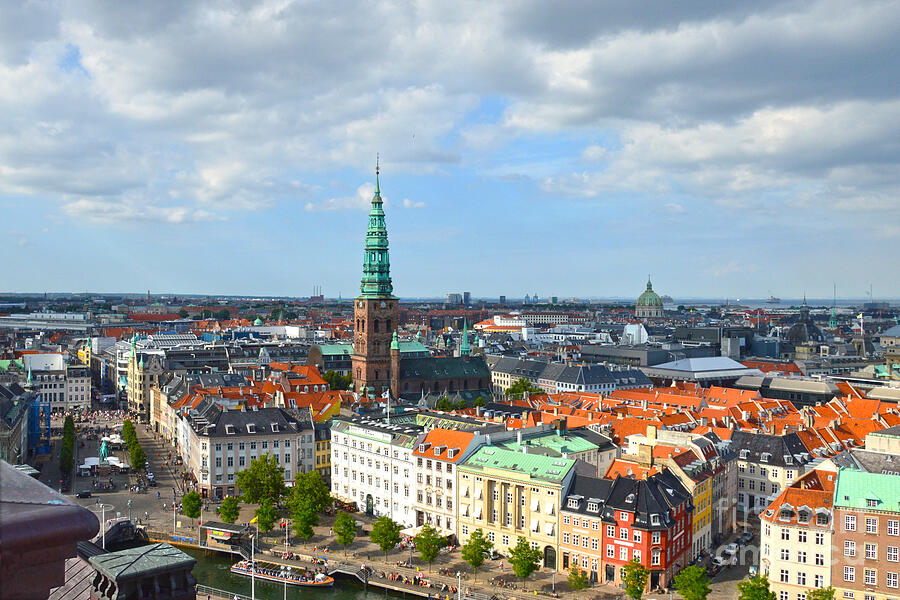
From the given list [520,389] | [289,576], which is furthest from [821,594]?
[520,389]

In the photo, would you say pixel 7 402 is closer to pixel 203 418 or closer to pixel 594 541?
pixel 203 418

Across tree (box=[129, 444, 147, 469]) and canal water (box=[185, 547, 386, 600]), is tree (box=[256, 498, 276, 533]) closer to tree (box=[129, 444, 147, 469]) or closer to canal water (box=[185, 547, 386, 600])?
canal water (box=[185, 547, 386, 600])

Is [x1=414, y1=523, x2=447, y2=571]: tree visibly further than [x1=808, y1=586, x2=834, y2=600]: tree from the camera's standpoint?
Yes

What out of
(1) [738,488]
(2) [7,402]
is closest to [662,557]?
(1) [738,488]

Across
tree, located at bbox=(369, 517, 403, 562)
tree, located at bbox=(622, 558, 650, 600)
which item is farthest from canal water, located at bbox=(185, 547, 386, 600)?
tree, located at bbox=(622, 558, 650, 600)

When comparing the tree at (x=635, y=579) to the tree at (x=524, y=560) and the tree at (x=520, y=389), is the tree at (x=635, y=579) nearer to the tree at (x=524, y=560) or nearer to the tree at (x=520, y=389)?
the tree at (x=524, y=560)

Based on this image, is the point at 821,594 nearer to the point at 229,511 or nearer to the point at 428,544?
the point at 428,544

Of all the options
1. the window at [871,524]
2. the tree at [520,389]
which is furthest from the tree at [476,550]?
the tree at [520,389]
